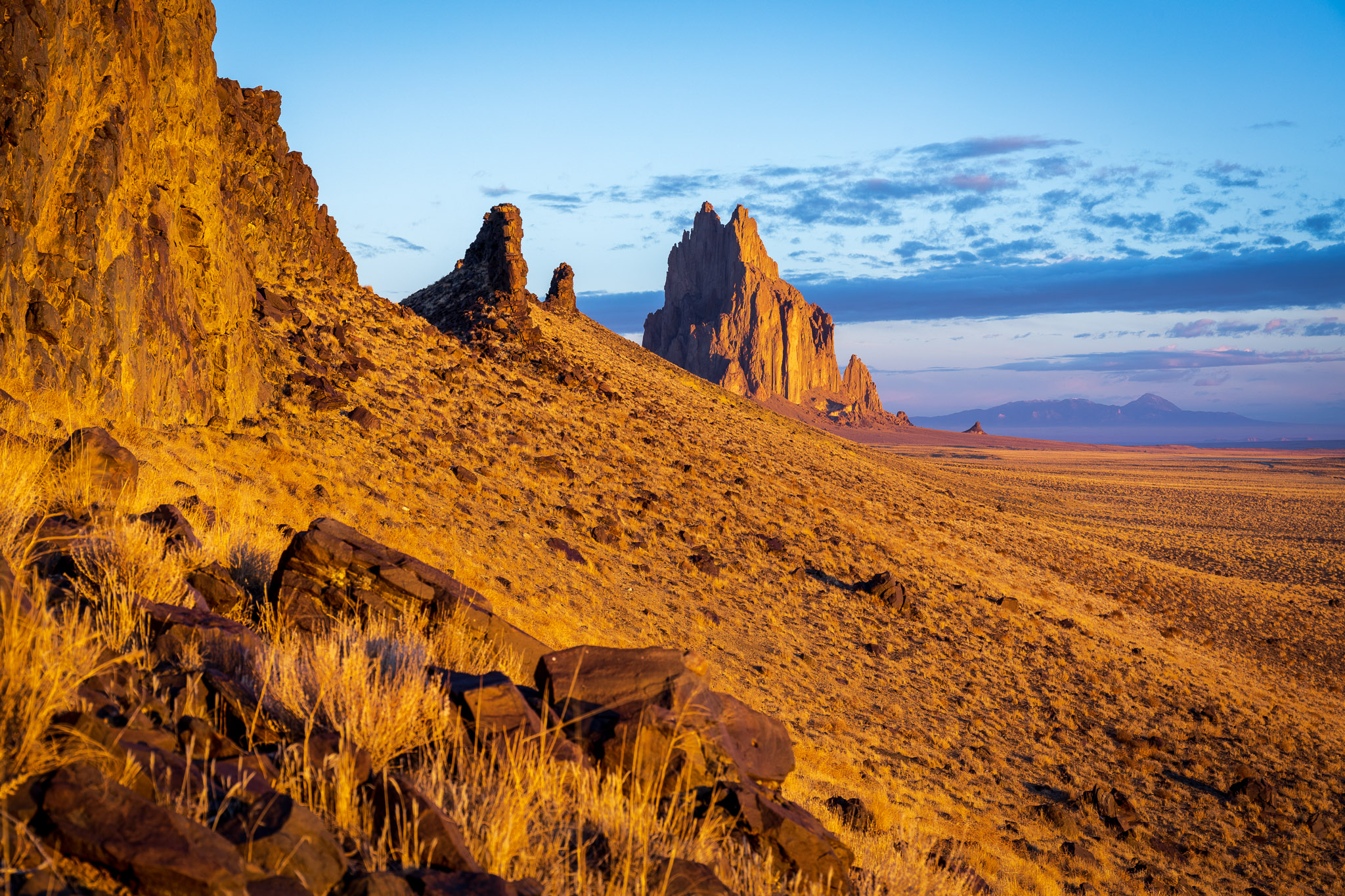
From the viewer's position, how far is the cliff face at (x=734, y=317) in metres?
162

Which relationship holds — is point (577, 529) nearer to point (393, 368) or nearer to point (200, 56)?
point (393, 368)

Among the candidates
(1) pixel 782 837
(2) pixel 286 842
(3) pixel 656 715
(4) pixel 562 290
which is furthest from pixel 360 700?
(4) pixel 562 290

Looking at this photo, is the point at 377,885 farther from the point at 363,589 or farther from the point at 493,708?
the point at 363,589

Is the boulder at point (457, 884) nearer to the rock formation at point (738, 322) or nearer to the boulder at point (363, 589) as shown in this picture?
the boulder at point (363, 589)

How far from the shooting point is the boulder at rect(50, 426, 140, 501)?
25.9ft

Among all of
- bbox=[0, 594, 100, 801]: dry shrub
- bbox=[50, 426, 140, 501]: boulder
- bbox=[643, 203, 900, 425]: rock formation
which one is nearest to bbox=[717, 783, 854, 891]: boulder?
bbox=[0, 594, 100, 801]: dry shrub

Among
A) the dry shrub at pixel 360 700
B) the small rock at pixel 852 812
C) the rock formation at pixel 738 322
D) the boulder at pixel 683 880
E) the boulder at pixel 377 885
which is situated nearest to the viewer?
the boulder at pixel 377 885

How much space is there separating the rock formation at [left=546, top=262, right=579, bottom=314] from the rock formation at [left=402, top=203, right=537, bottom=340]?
787 cm

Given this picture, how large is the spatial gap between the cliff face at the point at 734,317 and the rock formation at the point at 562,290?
341ft

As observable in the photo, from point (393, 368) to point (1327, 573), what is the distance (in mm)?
42611

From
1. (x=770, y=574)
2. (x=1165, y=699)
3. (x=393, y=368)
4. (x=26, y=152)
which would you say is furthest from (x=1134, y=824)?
(x=393, y=368)

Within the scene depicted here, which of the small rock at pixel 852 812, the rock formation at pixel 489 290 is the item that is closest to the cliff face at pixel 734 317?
the rock formation at pixel 489 290

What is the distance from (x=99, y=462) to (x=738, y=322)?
6216 inches

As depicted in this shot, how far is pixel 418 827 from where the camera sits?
3402 millimetres
